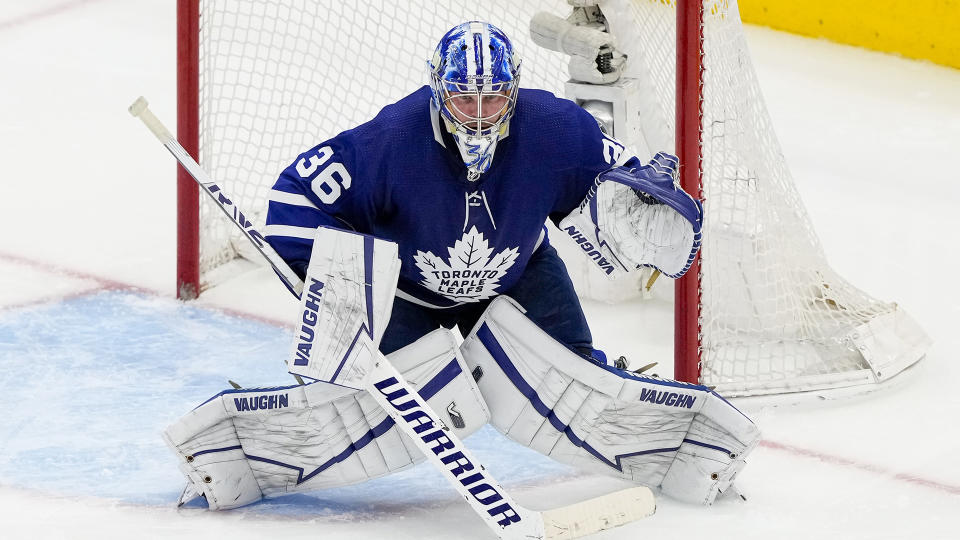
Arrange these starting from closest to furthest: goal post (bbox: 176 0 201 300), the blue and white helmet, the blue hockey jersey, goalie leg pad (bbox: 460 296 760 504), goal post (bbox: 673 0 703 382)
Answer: the blue and white helmet, the blue hockey jersey, goalie leg pad (bbox: 460 296 760 504), goal post (bbox: 673 0 703 382), goal post (bbox: 176 0 201 300)

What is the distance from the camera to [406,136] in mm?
3357

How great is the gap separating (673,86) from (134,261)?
1.64 meters

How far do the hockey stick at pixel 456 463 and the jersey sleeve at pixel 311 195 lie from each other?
4cm

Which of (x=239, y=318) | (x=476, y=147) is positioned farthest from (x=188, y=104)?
(x=476, y=147)

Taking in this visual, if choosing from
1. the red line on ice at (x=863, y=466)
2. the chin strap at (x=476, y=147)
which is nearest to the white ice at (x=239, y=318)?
the red line on ice at (x=863, y=466)

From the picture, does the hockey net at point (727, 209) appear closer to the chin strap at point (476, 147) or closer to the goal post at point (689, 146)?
the goal post at point (689, 146)

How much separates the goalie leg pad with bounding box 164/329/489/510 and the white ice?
0.10m

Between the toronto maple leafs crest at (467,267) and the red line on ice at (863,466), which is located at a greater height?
the toronto maple leafs crest at (467,267)

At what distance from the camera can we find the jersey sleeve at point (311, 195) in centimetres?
333

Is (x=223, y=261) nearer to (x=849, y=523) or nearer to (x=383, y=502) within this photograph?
(x=383, y=502)

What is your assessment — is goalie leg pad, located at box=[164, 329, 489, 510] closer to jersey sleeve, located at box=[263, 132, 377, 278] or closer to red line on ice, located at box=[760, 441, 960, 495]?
jersey sleeve, located at box=[263, 132, 377, 278]

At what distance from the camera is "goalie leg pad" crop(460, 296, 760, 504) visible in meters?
3.46

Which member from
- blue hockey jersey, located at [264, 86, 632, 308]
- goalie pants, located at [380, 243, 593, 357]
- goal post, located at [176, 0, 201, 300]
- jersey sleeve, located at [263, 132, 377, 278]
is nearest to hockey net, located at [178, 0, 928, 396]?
goal post, located at [176, 0, 201, 300]

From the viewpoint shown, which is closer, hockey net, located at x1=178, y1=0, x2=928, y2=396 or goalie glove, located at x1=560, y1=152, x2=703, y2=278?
goalie glove, located at x1=560, y1=152, x2=703, y2=278
